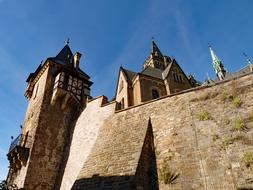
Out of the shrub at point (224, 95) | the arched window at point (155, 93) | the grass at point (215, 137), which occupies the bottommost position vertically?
the grass at point (215, 137)

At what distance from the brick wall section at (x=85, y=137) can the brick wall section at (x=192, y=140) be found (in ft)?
5.88

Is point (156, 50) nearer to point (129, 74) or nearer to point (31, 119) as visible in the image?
point (129, 74)

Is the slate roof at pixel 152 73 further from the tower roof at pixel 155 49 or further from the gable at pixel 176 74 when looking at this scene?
the tower roof at pixel 155 49

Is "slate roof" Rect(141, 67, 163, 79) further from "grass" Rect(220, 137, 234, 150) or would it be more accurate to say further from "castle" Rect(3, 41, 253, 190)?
"grass" Rect(220, 137, 234, 150)

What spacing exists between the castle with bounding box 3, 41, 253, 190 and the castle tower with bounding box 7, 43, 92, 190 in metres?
0.06

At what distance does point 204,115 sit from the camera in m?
8.09

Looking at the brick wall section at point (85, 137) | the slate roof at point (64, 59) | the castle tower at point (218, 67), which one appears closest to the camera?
the brick wall section at point (85, 137)

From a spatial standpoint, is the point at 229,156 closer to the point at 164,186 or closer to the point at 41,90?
the point at 164,186

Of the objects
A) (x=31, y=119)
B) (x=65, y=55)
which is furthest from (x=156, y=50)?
(x=31, y=119)

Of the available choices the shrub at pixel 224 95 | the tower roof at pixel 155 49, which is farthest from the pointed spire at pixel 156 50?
the shrub at pixel 224 95

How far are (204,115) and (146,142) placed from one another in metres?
2.35

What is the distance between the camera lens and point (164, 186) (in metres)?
7.26

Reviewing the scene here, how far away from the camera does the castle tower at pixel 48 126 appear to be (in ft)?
41.2

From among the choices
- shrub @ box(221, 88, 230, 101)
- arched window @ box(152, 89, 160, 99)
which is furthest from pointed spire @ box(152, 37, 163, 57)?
shrub @ box(221, 88, 230, 101)
